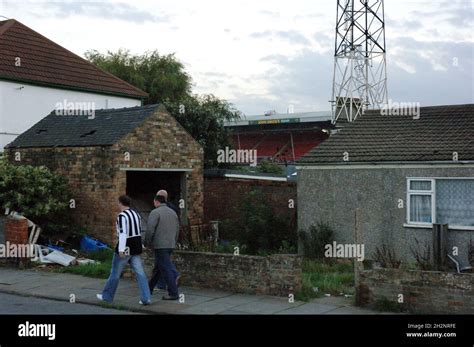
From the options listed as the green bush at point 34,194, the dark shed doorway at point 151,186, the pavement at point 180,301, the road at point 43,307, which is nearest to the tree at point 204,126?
the dark shed doorway at point 151,186

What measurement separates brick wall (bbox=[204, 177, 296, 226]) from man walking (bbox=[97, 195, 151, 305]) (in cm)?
788

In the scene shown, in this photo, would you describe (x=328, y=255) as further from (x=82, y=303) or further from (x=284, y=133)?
(x=284, y=133)

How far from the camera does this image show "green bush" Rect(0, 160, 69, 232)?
54.6 ft

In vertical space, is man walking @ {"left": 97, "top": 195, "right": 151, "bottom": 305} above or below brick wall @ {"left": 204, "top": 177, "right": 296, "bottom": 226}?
below

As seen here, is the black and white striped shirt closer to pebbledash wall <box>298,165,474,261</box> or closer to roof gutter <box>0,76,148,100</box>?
pebbledash wall <box>298,165,474,261</box>

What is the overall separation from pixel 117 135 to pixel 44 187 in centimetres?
240

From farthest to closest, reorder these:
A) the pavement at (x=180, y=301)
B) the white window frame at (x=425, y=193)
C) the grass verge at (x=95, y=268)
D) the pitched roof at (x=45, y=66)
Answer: the pitched roof at (x=45, y=66)
the white window frame at (x=425, y=193)
the grass verge at (x=95, y=268)
the pavement at (x=180, y=301)

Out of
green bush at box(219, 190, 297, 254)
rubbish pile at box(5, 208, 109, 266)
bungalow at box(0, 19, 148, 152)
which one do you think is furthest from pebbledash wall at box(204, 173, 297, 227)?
bungalow at box(0, 19, 148, 152)

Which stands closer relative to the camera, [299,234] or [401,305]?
[401,305]

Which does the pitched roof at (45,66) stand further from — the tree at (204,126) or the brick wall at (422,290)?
the brick wall at (422,290)

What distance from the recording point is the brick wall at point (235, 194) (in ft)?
61.5

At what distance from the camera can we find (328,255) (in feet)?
53.2
